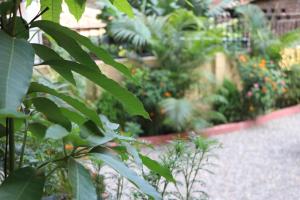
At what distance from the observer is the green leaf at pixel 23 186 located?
98cm

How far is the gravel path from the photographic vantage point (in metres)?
4.28

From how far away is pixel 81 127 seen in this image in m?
1.15

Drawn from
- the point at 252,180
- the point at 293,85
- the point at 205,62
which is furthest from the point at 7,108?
the point at 293,85

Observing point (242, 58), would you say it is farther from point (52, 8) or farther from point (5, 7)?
point (5, 7)

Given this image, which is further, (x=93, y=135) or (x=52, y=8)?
(x=52, y=8)

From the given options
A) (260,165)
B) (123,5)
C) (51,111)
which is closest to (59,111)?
(51,111)

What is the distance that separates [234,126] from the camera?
6.55 m

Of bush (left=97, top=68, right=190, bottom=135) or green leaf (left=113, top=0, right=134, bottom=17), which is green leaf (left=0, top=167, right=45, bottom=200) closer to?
green leaf (left=113, top=0, right=134, bottom=17)

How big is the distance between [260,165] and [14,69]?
4.46 meters

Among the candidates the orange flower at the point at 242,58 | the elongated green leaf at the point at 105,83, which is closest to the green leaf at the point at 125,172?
the elongated green leaf at the point at 105,83

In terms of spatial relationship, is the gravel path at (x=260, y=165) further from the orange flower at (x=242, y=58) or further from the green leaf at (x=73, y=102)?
the green leaf at (x=73, y=102)

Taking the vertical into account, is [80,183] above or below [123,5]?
below

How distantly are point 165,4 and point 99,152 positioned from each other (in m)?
7.15

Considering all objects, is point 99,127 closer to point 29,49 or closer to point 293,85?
point 29,49
